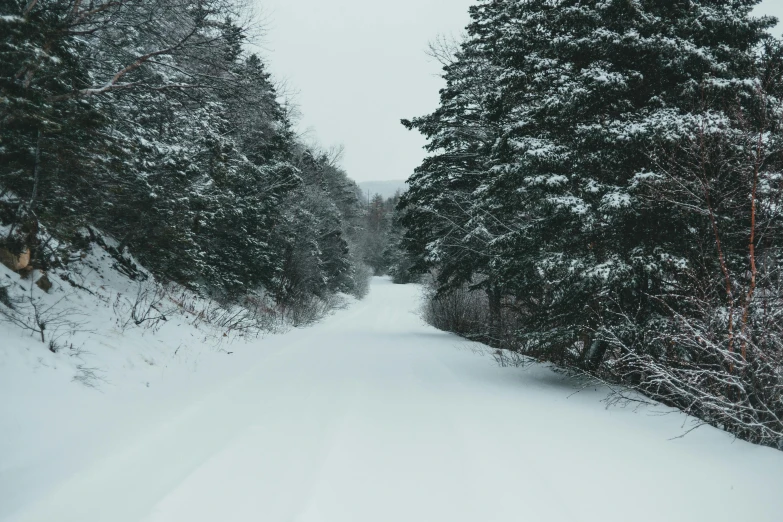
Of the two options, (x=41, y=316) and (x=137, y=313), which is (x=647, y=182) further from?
(x=137, y=313)

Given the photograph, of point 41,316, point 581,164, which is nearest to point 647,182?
point 581,164

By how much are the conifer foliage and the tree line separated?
213 inches

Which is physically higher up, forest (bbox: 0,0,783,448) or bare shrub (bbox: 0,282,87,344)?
forest (bbox: 0,0,783,448)

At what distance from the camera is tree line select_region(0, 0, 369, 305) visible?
5043mm

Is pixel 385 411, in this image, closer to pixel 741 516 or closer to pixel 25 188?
pixel 741 516

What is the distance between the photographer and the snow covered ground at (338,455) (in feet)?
9.10

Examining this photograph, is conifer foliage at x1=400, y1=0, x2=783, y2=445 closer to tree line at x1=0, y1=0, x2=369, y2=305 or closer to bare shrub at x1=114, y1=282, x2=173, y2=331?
tree line at x1=0, y1=0, x2=369, y2=305

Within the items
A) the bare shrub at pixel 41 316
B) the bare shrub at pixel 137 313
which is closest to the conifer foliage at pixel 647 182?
the bare shrub at pixel 137 313

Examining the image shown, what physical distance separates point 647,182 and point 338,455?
17.0ft

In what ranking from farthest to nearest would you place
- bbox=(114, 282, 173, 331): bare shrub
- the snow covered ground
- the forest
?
bbox=(114, 282, 173, 331): bare shrub → the forest → the snow covered ground

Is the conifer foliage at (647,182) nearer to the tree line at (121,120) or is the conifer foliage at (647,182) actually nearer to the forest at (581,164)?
the forest at (581,164)

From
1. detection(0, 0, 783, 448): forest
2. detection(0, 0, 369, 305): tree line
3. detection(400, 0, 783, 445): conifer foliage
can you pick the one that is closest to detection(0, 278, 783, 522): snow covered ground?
detection(0, 0, 783, 448): forest

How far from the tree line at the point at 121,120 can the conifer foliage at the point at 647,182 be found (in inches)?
213

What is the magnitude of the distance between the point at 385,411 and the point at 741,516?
11.2 ft
